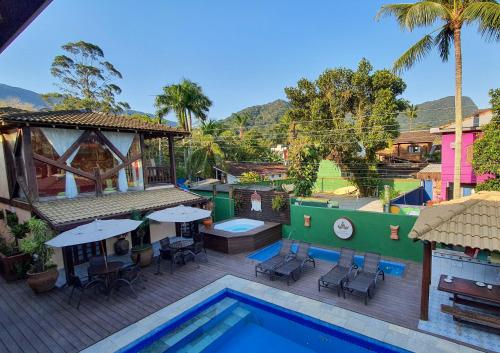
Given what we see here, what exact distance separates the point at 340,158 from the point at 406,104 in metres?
7.28

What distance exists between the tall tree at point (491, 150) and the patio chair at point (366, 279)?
7.94 meters

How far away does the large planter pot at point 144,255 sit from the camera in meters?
9.82

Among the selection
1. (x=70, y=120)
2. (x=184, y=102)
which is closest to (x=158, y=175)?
(x=70, y=120)

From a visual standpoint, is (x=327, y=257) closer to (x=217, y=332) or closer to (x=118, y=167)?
(x=217, y=332)

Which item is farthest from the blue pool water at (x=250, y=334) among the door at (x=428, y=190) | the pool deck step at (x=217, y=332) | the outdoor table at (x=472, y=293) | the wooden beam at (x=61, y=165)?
the door at (x=428, y=190)

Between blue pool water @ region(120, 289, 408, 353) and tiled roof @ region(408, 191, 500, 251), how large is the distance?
2443mm

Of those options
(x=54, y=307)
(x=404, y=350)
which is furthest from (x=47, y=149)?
(x=404, y=350)

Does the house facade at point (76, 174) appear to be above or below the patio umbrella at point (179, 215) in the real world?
above

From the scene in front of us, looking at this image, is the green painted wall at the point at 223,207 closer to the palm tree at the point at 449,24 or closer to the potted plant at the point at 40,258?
the potted plant at the point at 40,258

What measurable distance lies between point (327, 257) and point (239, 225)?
4.51 metres

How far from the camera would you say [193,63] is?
26.8 m

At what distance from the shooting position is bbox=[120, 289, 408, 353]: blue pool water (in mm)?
5969

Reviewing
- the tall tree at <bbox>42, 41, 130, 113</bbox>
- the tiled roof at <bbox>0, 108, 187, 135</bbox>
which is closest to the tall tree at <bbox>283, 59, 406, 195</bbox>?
the tiled roof at <bbox>0, 108, 187, 135</bbox>

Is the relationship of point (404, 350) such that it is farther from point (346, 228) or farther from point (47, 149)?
point (47, 149)
